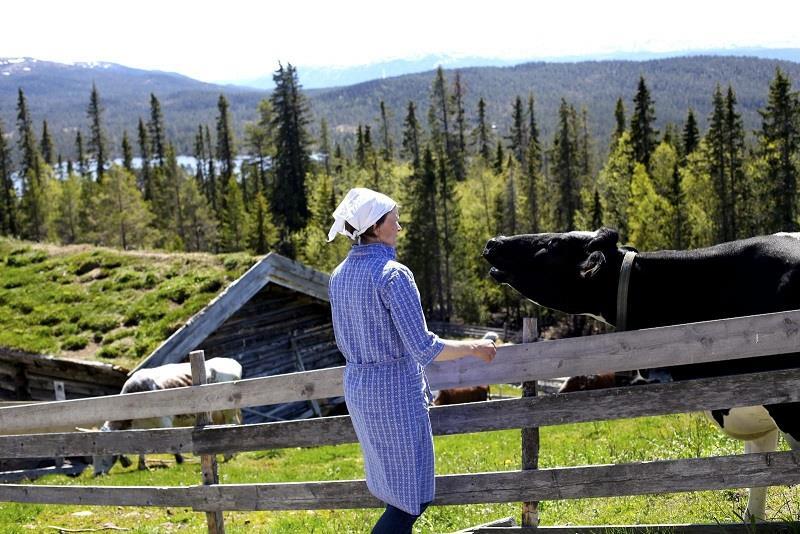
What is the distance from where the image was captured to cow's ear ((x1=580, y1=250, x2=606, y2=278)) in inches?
209

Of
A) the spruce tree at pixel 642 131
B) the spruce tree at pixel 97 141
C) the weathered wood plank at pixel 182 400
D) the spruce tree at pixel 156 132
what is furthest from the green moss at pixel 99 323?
the spruce tree at pixel 156 132

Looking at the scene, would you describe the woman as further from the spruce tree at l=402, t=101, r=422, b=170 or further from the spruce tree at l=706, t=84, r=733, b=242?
the spruce tree at l=402, t=101, r=422, b=170

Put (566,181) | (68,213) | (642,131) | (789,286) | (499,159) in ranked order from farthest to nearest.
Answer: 1. (499,159)
2. (68,213)
3. (566,181)
4. (642,131)
5. (789,286)

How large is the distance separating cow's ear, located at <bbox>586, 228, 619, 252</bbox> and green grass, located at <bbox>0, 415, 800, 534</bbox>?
6.88 feet

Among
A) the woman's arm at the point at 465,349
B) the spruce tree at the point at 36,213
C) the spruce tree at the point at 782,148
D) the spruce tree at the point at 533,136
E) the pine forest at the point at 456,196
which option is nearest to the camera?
the woman's arm at the point at 465,349

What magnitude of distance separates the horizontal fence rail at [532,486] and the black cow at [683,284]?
40 centimetres

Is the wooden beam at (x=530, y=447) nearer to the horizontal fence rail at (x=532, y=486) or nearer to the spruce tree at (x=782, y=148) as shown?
the horizontal fence rail at (x=532, y=486)

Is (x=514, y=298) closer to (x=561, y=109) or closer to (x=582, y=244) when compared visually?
(x=561, y=109)

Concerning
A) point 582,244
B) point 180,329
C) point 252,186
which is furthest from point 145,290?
point 252,186

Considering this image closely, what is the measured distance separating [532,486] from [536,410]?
563mm

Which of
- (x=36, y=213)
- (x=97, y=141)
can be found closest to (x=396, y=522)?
(x=36, y=213)

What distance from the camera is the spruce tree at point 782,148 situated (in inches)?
2189

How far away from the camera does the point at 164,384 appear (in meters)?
14.6

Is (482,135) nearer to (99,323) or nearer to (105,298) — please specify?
(105,298)
